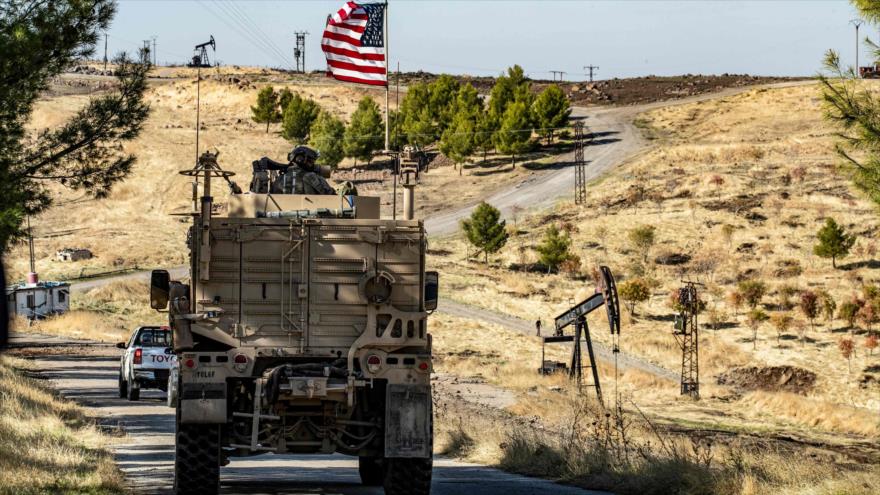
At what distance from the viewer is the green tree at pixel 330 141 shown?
106m

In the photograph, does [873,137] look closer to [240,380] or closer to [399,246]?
[399,246]

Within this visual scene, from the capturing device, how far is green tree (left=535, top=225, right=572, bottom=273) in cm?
7481

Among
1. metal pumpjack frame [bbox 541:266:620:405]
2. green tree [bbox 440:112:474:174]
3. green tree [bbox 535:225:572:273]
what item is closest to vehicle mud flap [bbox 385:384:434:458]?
metal pumpjack frame [bbox 541:266:620:405]

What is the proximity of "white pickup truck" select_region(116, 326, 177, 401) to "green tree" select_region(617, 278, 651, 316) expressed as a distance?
131 feet

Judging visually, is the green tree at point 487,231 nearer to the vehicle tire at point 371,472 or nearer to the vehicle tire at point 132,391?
the vehicle tire at point 132,391

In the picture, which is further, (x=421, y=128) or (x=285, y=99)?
(x=285, y=99)

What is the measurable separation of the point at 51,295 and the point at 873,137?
5018cm

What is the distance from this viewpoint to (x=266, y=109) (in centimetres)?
12481

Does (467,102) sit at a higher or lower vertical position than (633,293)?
higher

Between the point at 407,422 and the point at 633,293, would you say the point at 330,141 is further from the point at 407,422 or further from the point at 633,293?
the point at 407,422

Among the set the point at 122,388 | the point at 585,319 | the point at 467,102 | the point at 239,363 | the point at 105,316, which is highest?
the point at 467,102

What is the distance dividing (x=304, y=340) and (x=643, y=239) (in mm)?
65242

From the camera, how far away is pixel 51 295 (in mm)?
59750

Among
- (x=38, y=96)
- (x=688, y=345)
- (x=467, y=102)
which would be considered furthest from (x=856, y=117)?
(x=467, y=102)
